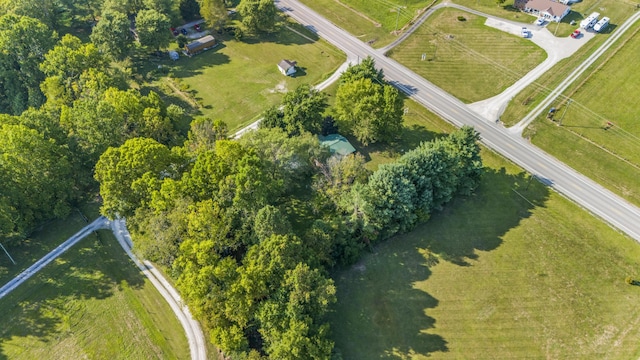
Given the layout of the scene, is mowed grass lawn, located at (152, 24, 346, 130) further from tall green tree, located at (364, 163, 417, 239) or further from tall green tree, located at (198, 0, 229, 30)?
tall green tree, located at (364, 163, 417, 239)

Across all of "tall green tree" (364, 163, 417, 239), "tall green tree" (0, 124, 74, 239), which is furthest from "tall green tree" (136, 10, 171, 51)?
"tall green tree" (364, 163, 417, 239)

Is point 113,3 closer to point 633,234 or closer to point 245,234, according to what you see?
point 245,234

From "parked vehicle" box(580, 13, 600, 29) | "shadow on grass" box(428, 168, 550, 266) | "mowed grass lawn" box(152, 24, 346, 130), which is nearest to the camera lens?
"shadow on grass" box(428, 168, 550, 266)

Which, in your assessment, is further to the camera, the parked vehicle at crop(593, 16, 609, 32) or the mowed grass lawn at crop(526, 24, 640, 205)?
the parked vehicle at crop(593, 16, 609, 32)

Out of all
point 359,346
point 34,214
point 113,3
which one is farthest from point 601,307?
point 113,3

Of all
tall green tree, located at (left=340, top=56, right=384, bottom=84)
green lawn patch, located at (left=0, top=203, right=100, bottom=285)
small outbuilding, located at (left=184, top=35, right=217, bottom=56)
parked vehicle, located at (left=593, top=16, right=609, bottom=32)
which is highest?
parked vehicle, located at (left=593, top=16, right=609, bottom=32)

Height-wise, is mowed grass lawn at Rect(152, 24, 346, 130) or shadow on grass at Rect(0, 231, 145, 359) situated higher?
mowed grass lawn at Rect(152, 24, 346, 130)

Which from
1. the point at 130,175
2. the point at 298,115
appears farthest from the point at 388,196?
the point at 130,175
